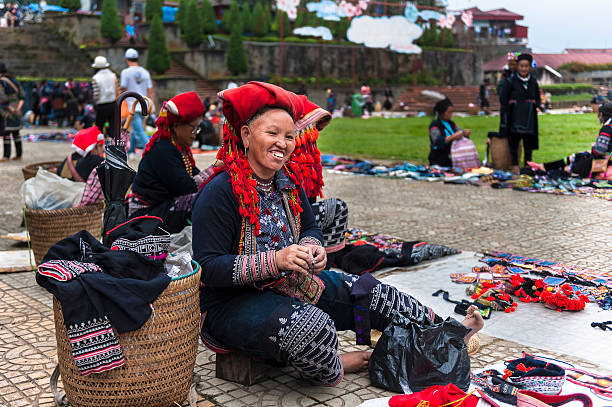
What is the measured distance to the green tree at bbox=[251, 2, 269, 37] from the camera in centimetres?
3628

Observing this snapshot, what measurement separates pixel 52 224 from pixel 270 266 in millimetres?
2831

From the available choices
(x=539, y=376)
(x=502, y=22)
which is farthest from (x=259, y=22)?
(x=502, y=22)

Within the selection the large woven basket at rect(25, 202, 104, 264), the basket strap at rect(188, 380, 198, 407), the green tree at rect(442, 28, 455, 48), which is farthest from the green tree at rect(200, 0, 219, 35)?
the basket strap at rect(188, 380, 198, 407)

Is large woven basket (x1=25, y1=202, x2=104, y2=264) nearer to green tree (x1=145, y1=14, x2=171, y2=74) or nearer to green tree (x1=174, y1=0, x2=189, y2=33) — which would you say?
green tree (x1=145, y1=14, x2=171, y2=74)

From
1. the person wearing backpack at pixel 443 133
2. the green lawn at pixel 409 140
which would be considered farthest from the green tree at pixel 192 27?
the person wearing backpack at pixel 443 133

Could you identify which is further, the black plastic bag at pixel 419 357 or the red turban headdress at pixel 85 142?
the red turban headdress at pixel 85 142

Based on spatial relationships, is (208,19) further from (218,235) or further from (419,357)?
(419,357)

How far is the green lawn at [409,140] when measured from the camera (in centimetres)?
1428

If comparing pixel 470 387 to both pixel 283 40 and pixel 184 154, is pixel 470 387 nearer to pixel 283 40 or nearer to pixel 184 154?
pixel 184 154

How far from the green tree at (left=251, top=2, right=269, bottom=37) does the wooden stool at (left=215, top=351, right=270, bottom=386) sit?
34.4 m

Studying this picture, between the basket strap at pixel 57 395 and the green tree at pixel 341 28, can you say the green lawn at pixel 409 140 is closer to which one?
the basket strap at pixel 57 395

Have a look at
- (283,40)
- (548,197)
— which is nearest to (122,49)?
(283,40)

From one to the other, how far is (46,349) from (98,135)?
2.66m

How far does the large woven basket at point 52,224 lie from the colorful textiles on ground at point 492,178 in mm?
6456
